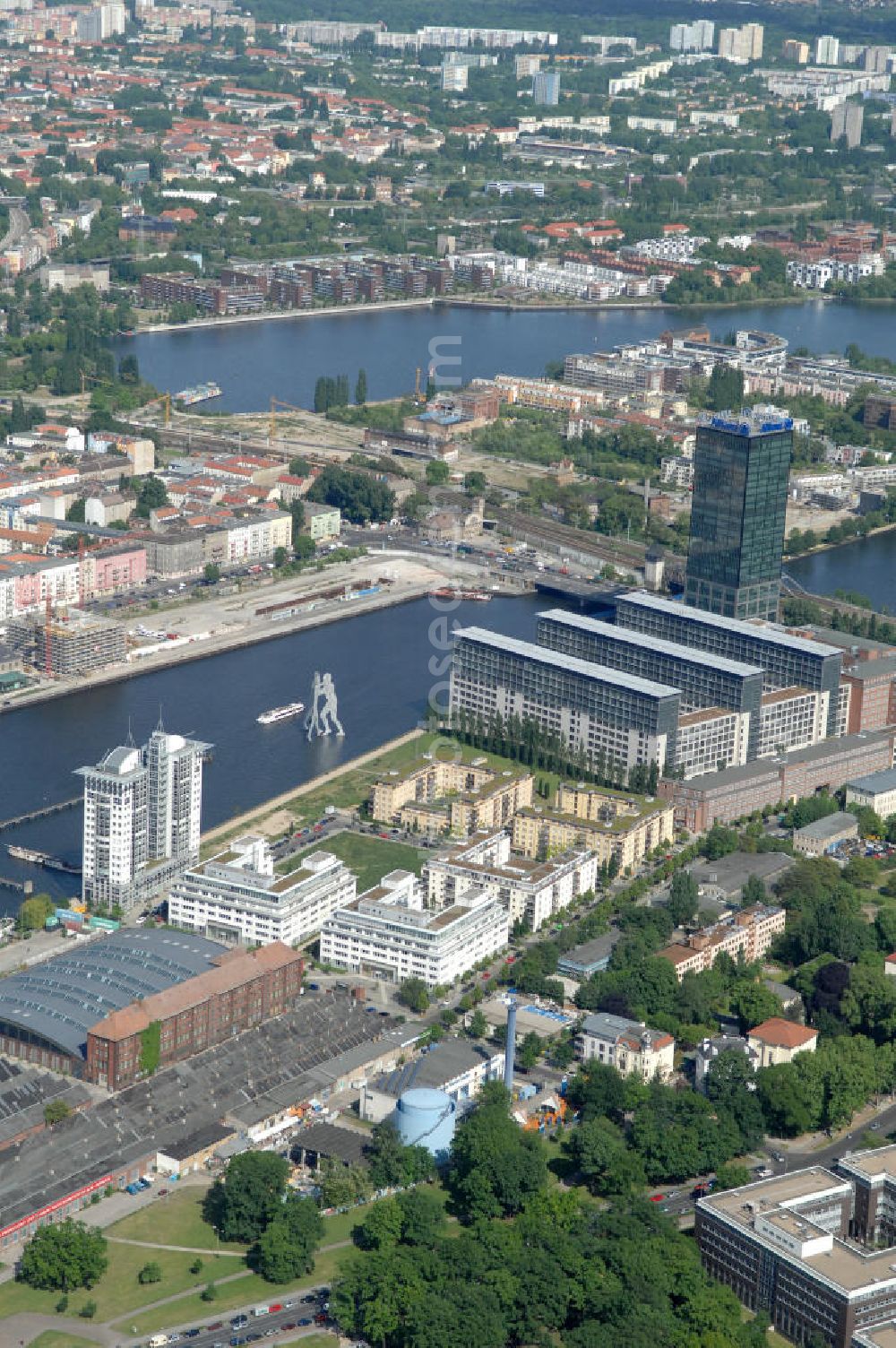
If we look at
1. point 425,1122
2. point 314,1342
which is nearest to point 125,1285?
point 314,1342

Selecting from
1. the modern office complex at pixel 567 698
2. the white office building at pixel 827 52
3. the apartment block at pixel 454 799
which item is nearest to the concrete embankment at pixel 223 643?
the modern office complex at pixel 567 698

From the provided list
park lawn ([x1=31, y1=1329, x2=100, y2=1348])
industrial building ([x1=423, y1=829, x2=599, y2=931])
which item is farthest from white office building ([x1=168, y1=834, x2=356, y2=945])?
park lawn ([x1=31, y1=1329, x2=100, y2=1348])

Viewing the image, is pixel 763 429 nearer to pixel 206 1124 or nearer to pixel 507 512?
pixel 507 512

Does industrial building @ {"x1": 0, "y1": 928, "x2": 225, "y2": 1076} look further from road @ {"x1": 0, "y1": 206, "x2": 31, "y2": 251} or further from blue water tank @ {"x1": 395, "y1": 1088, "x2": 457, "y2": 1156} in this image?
road @ {"x1": 0, "y1": 206, "x2": 31, "y2": 251}

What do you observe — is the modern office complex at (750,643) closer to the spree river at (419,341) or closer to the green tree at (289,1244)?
the green tree at (289,1244)

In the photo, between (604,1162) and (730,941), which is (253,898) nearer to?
(730,941)
